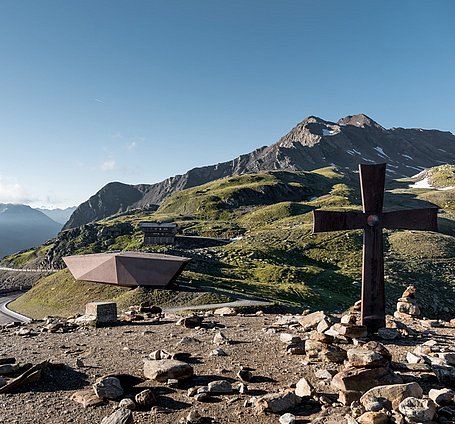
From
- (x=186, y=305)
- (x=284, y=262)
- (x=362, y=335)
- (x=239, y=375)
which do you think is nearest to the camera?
(x=239, y=375)

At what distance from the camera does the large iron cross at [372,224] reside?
612 inches

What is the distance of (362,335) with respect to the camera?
14.4 meters

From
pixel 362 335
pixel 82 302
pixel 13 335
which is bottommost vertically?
pixel 82 302

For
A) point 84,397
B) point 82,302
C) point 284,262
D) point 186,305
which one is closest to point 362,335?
point 84,397

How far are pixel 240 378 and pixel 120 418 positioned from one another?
12.5 feet

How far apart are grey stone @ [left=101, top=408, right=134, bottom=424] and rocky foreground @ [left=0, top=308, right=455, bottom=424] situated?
26 millimetres

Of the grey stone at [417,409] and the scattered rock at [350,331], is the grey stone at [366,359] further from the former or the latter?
the scattered rock at [350,331]

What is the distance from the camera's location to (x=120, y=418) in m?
8.84

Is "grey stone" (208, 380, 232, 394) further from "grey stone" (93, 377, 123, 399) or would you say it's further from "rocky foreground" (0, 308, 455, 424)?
"grey stone" (93, 377, 123, 399)

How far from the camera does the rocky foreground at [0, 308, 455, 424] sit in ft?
30.1

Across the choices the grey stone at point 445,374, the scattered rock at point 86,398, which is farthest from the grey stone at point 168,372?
the grey stone at point 445,374

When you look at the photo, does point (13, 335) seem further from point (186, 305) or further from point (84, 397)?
point (186, 305)

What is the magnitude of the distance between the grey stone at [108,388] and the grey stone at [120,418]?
133 centimetres

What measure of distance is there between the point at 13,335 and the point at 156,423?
45.1ft
